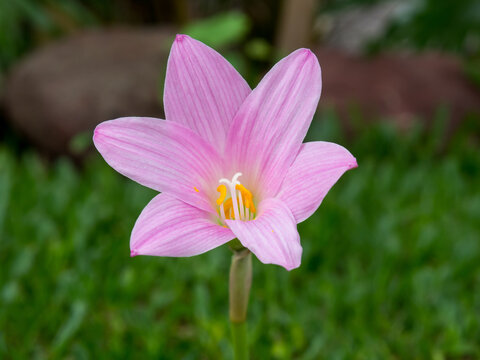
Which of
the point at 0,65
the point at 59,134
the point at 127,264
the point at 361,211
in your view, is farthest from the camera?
the point at 0,65

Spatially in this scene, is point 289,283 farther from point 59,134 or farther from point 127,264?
point 59,134

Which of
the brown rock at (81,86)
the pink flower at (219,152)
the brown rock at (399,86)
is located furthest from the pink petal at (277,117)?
the brown rock at (399,86)

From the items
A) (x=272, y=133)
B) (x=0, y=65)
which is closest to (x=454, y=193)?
(x=272, y=133)

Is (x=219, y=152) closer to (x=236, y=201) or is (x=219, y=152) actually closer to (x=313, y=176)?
(x=236, y=201)

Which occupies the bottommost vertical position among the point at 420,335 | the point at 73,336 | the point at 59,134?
the point at 420,335

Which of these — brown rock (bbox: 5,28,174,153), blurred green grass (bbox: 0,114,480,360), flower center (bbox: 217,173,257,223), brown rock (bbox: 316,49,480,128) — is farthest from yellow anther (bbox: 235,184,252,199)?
brown rock (bbox: 316,49,480,128)

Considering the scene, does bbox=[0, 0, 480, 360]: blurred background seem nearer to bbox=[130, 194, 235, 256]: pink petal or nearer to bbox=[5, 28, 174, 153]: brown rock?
bbox=[5, 28, 174, 153]: brown rock
